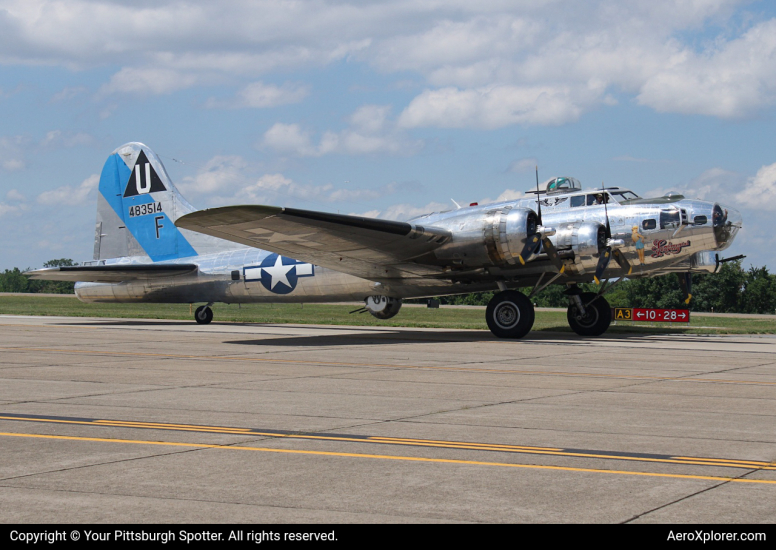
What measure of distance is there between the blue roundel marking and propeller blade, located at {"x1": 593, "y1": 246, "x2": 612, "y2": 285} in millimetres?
9485

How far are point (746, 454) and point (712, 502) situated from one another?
1.93 metres

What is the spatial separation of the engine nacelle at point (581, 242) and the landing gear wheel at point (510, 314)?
177 centimetres

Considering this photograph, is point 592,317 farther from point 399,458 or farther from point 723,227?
point 399,458

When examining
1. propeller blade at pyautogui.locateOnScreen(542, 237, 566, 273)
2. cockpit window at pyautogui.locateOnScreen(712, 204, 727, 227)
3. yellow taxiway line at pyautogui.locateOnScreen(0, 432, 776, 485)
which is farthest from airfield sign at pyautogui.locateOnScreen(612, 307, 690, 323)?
yellow taxiway line at pyautogui.locateOnScreen(0, 432, 776, 485)

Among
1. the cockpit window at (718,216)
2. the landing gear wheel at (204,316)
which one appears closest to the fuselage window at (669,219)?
the cockpit window at (718,216)

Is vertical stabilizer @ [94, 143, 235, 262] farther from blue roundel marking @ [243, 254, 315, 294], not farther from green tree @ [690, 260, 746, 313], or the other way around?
green tree @ [690, 260, 746, 313]

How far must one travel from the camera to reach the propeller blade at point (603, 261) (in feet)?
71.6

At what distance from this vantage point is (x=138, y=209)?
3177cm

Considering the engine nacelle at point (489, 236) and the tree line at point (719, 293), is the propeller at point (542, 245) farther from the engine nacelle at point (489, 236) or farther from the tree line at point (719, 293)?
the tree line at point (719, 293)

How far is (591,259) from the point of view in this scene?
858 inches

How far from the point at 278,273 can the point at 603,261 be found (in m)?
11.3

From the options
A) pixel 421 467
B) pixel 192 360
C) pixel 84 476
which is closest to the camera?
pixel 84 476
